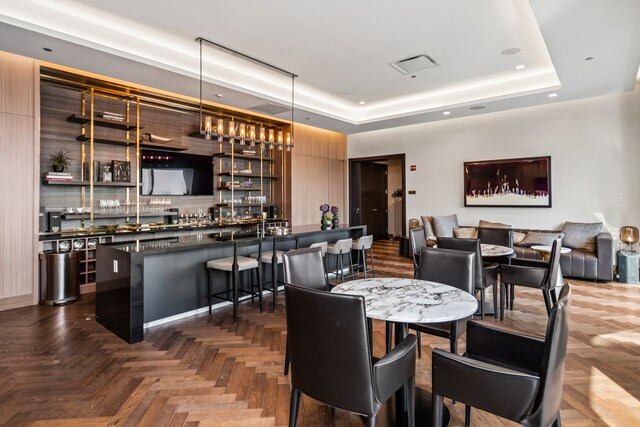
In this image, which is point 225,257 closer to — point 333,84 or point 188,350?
point 188,350

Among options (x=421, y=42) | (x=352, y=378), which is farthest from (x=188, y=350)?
(x=421, y=42)

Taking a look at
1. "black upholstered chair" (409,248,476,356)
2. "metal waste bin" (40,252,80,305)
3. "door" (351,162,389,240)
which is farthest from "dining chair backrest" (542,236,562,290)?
"door" (351,162,389,240)

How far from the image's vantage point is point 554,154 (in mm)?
6562

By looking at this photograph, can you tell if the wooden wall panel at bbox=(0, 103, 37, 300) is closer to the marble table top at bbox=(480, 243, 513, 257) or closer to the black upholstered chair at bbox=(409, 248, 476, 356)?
the black upholstered chair at bbox=(409, 248, 476, 356)

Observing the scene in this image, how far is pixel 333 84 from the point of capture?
20.0 feet

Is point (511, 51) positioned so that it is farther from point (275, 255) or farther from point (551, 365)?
point (551, 365)

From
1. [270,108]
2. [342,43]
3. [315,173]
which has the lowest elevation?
[315,173]

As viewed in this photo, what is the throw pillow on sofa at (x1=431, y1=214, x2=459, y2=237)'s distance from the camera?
23.8 ft

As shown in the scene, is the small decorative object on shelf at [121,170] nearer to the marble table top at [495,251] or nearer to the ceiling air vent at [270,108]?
the ceiling air vent at [270,108]

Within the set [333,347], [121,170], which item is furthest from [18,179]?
[333,347]

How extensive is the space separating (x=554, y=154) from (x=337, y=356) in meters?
6.79

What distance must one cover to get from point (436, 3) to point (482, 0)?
0.44 metres

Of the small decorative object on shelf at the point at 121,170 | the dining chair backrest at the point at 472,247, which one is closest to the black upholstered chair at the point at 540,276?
the dining chair backrest at the point at 472,247

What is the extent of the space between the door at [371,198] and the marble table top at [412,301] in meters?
7.37
